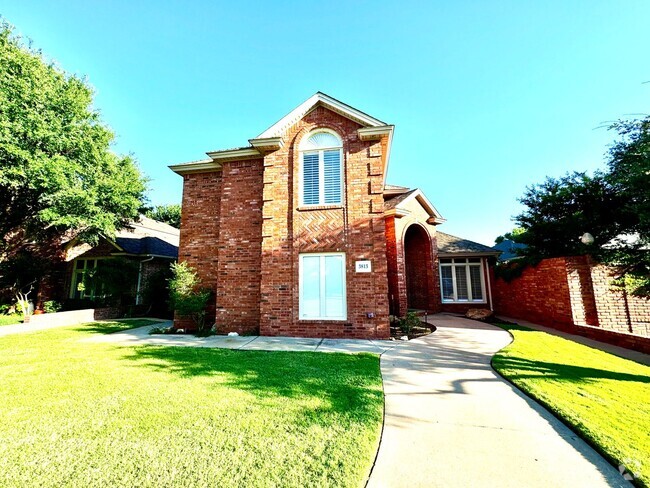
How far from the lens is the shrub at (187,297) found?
9250mm

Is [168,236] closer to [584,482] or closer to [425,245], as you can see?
[425,245]

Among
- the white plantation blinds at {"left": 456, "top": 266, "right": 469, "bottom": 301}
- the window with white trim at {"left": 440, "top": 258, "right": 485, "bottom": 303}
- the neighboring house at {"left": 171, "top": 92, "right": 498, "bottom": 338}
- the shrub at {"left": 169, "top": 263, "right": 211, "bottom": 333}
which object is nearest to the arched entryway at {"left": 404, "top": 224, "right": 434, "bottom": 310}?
the window with white trim at {"left": 440, "top": 258, "right": 485, "bottom": 303}

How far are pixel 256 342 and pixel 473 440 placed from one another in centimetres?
619

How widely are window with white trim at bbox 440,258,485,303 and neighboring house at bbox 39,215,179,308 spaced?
1654 centimetres

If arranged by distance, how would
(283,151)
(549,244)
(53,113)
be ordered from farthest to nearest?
(53,113)
(549,244)
(283,151)

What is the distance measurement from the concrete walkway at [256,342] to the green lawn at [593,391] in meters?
3.11

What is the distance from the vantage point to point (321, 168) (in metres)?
9.45

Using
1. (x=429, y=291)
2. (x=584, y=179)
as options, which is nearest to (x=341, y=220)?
(x=429, y=291)

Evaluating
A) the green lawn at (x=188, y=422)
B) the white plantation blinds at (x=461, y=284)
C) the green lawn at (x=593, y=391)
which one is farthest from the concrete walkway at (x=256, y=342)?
the white plantation blinds at (x=461, y=284)

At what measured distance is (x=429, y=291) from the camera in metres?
14.5

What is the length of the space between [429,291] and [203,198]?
12137 millimetres

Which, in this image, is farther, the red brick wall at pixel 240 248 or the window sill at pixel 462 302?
the window sill at pixel 462 302

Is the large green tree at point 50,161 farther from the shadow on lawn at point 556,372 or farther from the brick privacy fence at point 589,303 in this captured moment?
the brick privacy fence at point 589,303

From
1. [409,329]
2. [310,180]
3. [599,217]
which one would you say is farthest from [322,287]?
[599,217]
